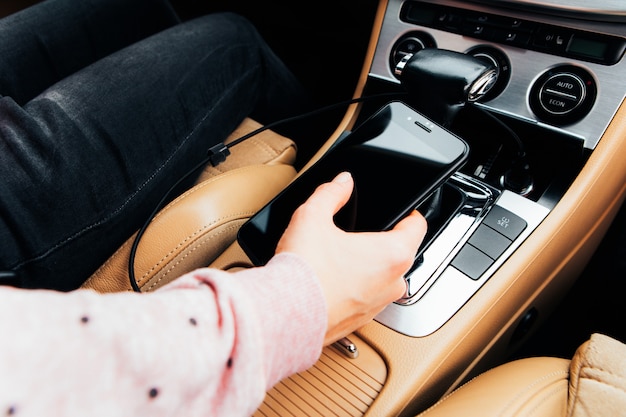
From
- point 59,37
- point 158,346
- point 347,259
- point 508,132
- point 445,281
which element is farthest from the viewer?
point 59,37

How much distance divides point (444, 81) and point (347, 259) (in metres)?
0.27

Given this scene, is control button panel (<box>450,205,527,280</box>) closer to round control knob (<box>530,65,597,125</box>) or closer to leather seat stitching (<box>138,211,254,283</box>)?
round control knob (<box>530,65,597,125</box>)

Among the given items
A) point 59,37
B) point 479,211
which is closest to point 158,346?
point 479,211

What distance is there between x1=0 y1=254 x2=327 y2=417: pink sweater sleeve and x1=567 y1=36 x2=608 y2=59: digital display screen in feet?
1.57

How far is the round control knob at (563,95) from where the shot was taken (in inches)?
22.2

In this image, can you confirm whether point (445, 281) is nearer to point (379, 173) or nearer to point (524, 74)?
point (379, 173)

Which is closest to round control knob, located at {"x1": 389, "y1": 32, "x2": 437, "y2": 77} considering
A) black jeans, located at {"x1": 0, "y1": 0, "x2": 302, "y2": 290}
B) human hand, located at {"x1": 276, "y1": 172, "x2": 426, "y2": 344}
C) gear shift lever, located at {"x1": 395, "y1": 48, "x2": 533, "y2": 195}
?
gear shift lever, located at {"x1": 395, "y1": 48, "x2": 533, "y2": 195}

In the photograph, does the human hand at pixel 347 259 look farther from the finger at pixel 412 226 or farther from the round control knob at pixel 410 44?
the round control knob at pixel 410 44

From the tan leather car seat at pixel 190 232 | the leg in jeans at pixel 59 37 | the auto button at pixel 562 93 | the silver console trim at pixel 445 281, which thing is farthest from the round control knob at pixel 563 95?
→ the leg in jeans at pixel 59 37

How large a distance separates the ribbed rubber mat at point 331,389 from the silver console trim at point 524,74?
0.38m

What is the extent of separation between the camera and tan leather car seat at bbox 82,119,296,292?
54 centimetres

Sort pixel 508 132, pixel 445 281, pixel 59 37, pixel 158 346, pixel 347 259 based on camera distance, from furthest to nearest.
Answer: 1. pixel 59 37
2. pixel 508 132
3. pixel 445 281
4. pixel 347 259
5. pixel 158 346

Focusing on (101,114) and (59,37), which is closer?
(101,114)

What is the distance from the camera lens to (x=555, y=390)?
0.41 m
